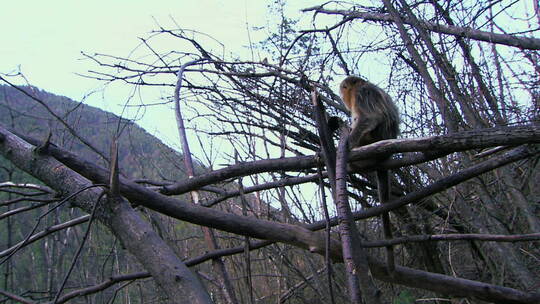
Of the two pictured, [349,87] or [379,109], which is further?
[349,87]

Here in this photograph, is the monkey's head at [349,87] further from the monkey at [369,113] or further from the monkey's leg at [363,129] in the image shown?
the monkey's leg at [363,129]

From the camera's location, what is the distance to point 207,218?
112 inches

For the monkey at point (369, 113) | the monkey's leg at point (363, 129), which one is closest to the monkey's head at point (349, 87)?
the monkey at point (369, 113)

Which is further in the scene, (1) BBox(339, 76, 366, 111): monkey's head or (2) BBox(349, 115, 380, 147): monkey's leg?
(1) BBox(339, 76, 366, 111): monkey's head

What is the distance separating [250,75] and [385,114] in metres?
1.46

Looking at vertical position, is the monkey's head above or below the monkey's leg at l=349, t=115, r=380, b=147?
above

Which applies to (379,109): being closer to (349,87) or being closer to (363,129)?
(363,129)

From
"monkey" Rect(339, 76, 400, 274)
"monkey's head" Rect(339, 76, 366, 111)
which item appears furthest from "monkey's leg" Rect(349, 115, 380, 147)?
"monkey's head" Rect(339, 76, 366, 111)

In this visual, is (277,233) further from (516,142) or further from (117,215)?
(516,142)

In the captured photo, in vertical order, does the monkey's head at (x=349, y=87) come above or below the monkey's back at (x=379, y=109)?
above

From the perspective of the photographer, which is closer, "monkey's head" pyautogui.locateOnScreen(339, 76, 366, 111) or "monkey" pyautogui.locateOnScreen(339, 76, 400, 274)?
"monkey" pyautogui.locateOnScreen(339, 76, 400, 274)

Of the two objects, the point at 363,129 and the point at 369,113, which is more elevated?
the point at 369,113

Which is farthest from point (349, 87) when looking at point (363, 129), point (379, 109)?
point (363, 129)

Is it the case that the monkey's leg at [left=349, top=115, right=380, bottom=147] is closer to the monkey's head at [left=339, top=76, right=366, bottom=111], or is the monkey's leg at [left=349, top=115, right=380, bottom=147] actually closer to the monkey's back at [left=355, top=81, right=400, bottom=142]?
the monkey's back at [left=355, top=81, right=400, bottom=142]
